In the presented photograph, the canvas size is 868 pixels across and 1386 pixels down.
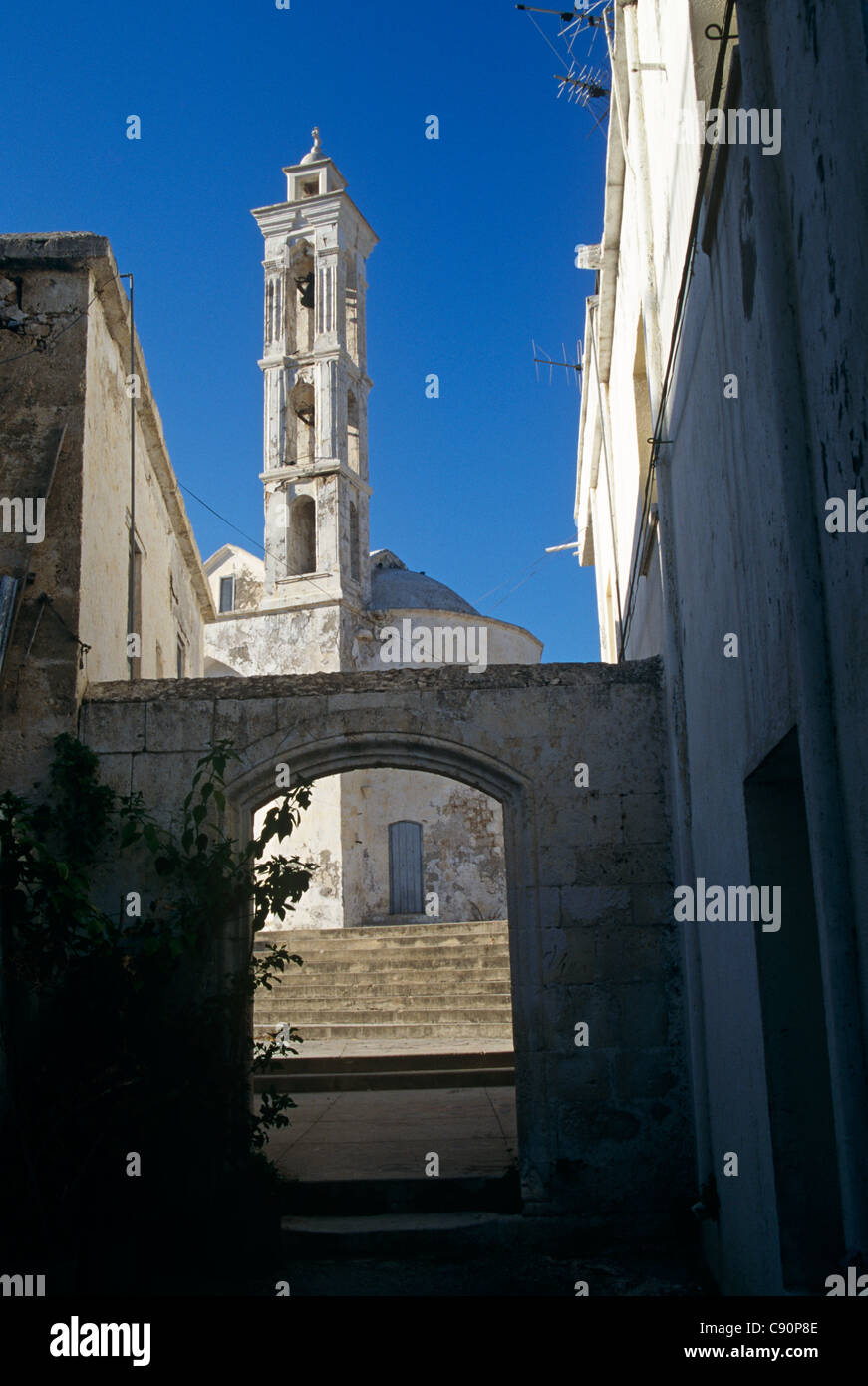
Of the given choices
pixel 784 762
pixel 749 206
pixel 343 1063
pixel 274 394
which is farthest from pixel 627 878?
pixel 274 394

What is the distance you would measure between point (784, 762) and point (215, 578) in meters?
27.9

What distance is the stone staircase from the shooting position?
1327cm

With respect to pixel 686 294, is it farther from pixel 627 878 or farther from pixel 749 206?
pixel 627 878

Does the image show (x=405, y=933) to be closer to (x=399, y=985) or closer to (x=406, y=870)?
(x=399, y=985)

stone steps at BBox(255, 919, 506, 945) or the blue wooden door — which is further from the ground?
the blue wooden door

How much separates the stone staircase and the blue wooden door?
806 centimetres

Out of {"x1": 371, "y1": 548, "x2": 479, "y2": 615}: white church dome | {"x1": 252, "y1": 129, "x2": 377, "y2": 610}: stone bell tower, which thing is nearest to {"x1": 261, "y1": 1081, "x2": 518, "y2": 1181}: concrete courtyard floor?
{"x1": 252, "y1": 129, "x2": 377, "y2": 610}: stone bell tower

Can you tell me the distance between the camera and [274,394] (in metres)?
28.5

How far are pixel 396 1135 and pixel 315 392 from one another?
75.4 ft

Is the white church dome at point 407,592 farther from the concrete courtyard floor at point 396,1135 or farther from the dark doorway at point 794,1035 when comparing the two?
the dark doorway at point 794,1035

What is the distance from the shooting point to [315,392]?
93.2 ft

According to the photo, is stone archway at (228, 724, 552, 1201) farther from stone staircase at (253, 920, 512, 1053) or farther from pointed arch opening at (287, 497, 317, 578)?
pointed arch opening at (287, 497, 317, 578)

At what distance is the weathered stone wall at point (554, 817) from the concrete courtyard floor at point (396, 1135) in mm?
820

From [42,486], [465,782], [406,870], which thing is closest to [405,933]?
[406,870]
